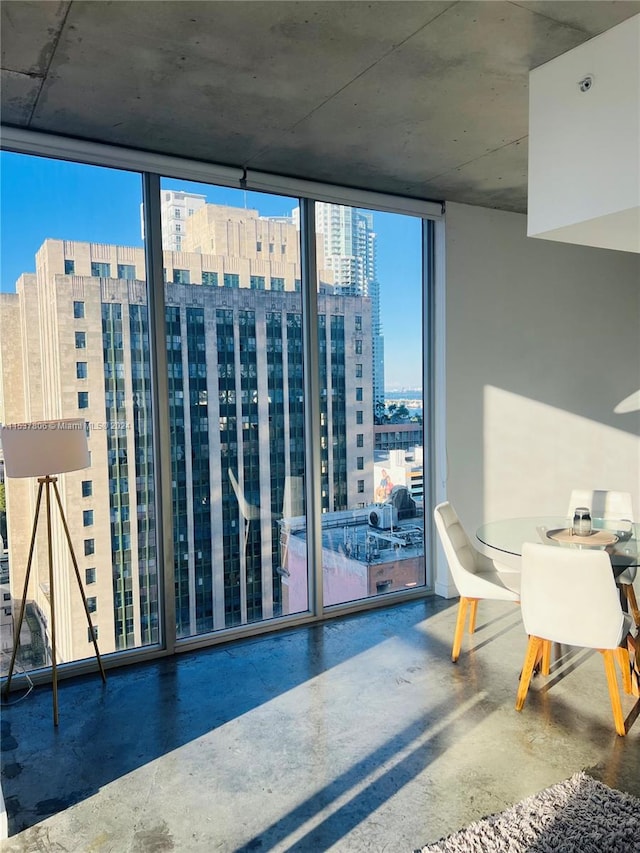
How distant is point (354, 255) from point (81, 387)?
2030 mm

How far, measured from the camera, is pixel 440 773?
250 centimetres

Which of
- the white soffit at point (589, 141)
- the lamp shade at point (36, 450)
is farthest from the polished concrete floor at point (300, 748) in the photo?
the white soffit at point (589, 141)

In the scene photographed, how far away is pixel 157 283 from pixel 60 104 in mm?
1024

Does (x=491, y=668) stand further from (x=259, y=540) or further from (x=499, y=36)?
(x=499, y=36)

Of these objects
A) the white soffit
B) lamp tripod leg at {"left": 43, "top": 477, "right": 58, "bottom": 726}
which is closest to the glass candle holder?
the white soffit

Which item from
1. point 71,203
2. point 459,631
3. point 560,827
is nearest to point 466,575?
point 459,631

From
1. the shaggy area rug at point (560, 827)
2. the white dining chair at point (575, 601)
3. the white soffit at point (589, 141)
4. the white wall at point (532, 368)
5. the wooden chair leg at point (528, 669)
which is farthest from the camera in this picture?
the white wall at point (532, 368)

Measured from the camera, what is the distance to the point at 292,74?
2602 mm

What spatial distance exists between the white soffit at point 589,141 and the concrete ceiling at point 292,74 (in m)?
0.09

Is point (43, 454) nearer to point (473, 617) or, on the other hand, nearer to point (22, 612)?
point (22, 612)

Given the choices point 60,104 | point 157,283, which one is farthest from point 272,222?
point 60,104

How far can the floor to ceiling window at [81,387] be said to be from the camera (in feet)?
10.6

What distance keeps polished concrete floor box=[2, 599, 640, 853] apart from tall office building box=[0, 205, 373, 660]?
0.45 meters

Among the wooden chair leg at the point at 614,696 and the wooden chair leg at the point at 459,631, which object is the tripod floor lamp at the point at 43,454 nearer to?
the wooden chair leg at the point at 459,631
